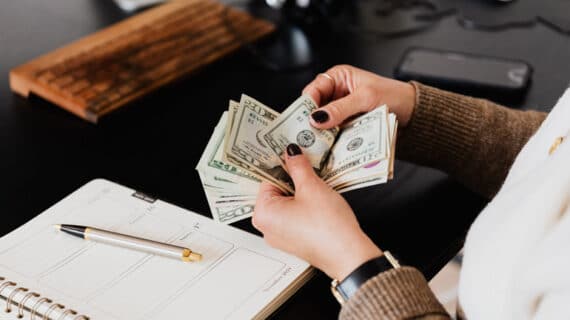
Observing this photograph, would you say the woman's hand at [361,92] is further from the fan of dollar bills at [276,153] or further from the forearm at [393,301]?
the forearm at [393,301]

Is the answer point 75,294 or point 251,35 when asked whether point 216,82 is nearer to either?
point 251,35

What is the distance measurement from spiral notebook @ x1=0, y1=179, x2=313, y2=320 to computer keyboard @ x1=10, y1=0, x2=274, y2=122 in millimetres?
327

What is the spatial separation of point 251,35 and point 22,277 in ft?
2.35

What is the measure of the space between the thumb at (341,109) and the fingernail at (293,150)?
0.16ft

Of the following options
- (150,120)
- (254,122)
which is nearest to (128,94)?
(150,120)

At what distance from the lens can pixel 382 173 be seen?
81 centimetres

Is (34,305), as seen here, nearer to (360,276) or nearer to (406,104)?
(360,276)

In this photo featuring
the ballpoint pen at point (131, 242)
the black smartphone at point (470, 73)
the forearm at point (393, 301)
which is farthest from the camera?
the black smartphone at point (470, 73)

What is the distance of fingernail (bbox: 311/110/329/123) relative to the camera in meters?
→ 0.88

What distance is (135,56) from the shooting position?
4.24 ft

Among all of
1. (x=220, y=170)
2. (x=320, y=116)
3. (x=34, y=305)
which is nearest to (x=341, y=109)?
(x=320, y=116)

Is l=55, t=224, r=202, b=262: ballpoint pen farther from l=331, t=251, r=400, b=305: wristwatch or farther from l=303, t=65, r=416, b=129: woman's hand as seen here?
l=303, t=65, r=416, b=129: woman's hand

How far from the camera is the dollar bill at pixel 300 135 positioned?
87 cm

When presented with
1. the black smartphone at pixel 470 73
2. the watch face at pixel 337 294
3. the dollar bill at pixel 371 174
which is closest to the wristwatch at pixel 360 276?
the watch face at pixel 337 294
